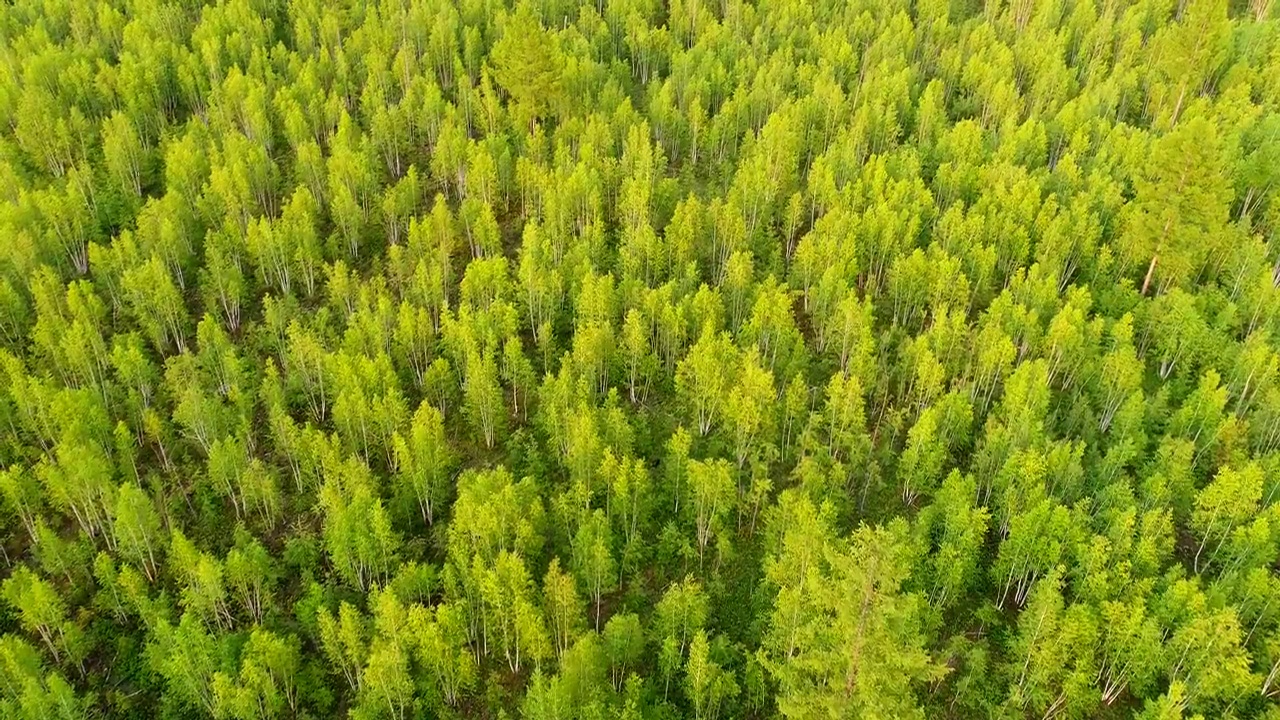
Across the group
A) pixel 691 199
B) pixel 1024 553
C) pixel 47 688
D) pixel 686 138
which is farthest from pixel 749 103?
pixel 47 688

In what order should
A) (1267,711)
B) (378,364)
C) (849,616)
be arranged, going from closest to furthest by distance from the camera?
(849,616)
(1267,711)
(378,364)

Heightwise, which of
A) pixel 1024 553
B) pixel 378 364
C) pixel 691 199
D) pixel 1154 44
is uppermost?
pixel 1154 44

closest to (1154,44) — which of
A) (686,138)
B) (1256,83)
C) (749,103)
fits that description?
(1256,83)

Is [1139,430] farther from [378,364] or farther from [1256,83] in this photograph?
[1256,83]

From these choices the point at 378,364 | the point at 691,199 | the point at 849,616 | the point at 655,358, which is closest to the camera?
the point at 849,616

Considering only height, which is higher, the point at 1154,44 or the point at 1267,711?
the point at 1154,44

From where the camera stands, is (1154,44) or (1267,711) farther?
(1154,44)
